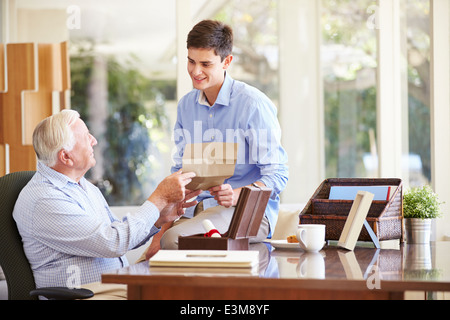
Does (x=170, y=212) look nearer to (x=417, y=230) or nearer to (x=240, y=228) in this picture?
(x=240, y=228)

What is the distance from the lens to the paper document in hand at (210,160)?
6.20 feet

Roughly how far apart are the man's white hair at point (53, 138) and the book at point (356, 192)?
0.98 metres

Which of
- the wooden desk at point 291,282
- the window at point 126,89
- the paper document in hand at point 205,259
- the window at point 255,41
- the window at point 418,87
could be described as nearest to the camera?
the wooden desk at point 291,282

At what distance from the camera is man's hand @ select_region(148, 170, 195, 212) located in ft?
6.61

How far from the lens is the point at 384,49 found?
14.0 ft

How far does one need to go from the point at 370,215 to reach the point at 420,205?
11.4 inches

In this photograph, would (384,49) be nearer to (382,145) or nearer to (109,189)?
(382,145)

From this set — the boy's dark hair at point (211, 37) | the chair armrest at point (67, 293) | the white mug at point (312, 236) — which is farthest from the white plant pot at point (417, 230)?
the chair armrest at point (67, 293)

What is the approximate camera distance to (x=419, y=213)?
2.28m

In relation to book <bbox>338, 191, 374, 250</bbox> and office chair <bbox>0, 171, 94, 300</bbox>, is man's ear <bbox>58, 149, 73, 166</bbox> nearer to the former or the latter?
office chair <bbox>0, 171, 94, 300</bbox>

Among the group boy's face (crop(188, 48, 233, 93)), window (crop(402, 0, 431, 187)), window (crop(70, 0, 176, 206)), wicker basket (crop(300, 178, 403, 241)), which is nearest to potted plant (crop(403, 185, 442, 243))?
wicker basket (crop(300, 178, 403, 241))

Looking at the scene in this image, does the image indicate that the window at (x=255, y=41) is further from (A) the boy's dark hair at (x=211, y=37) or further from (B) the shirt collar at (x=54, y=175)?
(B) the shirt collar at (x=54, y=175)

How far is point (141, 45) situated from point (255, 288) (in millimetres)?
4557

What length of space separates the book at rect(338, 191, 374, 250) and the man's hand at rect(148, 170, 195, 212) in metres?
0.55
